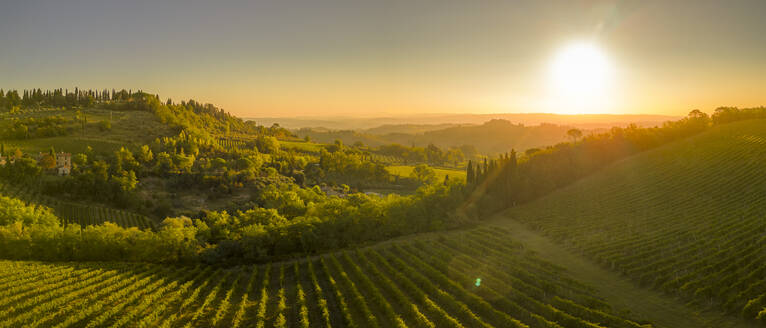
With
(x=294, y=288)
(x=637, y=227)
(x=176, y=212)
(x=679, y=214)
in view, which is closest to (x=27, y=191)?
(x=176, y=212)

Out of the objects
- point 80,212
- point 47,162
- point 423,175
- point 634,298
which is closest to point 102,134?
point 47,162

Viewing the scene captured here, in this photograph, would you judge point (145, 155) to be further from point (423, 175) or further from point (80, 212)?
point (423, 175)

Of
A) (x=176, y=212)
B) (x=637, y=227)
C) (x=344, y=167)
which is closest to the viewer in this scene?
(x=637, y=227)

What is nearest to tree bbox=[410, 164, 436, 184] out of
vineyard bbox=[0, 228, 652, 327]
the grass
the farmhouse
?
vineyard bbox=[0, 228, 652, 327]

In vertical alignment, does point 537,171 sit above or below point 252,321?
above

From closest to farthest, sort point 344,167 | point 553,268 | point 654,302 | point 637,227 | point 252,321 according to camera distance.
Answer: point 252,321
point 654,302
point 553,268
point 637,227
point 344,167

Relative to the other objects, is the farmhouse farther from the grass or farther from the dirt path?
the dirt path

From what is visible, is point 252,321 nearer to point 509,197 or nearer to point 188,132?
point 509,197

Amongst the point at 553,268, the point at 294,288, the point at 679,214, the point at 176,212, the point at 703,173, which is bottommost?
the point at 176,212
